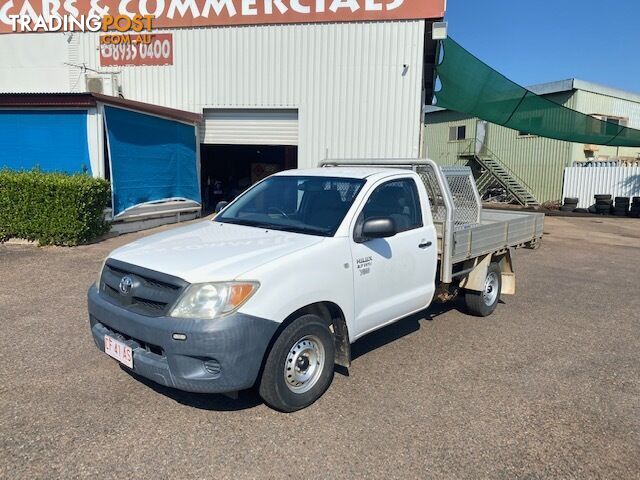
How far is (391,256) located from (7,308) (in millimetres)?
4672

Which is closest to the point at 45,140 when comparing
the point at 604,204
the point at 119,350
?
the point at 119,350

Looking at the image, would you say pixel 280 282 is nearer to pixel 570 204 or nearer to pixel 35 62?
pixel 35 62

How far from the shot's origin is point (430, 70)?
17.1 m

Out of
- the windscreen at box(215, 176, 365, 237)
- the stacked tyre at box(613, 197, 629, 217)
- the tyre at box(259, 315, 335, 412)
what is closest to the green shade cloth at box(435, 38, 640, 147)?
the stacked tyre at box(613, 197, 629, 217)

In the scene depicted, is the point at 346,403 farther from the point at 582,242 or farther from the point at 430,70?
the point at 430,70

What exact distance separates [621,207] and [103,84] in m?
21.1

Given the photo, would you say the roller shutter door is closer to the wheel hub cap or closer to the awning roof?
the awning roof

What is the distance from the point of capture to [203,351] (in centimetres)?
312

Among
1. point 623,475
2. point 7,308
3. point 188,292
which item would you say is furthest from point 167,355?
point 7,308

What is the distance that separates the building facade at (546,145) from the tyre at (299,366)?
846 inches

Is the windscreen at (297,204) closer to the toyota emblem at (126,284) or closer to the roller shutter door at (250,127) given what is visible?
the toyota emblem at (126,284)

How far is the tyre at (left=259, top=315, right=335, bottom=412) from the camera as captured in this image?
134 inches

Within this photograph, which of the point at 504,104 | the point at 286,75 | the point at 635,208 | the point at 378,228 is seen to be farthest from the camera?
the point at 635,208

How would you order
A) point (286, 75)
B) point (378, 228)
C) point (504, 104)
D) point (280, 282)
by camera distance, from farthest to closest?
point (504, 104) → point (286, 75) → point (378, 228) → point (280, 282)
